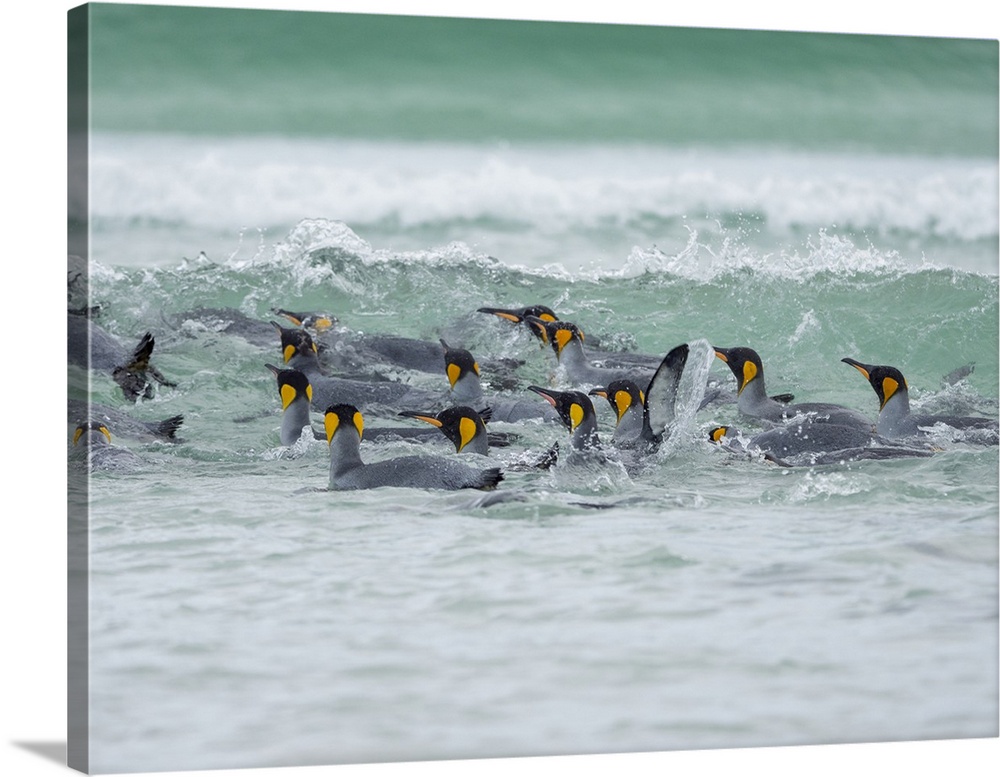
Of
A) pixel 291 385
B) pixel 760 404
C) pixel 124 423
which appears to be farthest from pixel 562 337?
pixel 124 423

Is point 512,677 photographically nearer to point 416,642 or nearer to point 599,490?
point 416,642

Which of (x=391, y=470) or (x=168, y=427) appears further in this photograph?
(x=391, y=470)

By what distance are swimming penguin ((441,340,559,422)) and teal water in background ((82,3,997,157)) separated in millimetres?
873

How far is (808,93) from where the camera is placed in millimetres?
6918

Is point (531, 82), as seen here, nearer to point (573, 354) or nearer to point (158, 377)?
point (573, 354)

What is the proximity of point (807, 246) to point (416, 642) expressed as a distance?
2.36 metres

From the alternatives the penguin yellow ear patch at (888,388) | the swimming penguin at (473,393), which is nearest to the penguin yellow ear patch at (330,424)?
the swimming penguin at (473,393)

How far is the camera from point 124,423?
6141 millimetres

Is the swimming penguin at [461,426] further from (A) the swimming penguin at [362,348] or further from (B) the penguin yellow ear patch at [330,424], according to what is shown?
(B) the penguin yellow ear patch at [330,424]

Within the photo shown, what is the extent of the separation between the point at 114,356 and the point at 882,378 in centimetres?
311

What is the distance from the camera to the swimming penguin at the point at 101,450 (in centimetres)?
591

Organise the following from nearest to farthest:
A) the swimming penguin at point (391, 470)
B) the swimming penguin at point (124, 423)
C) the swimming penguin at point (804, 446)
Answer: the swimming penguin at point (124, 423) < the swimming penguin at point (391, 470) < the swimming penguin at point (804, 446)

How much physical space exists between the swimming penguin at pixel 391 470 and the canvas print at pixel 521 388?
0.03 metres

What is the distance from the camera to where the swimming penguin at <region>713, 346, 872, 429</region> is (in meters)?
6.84
